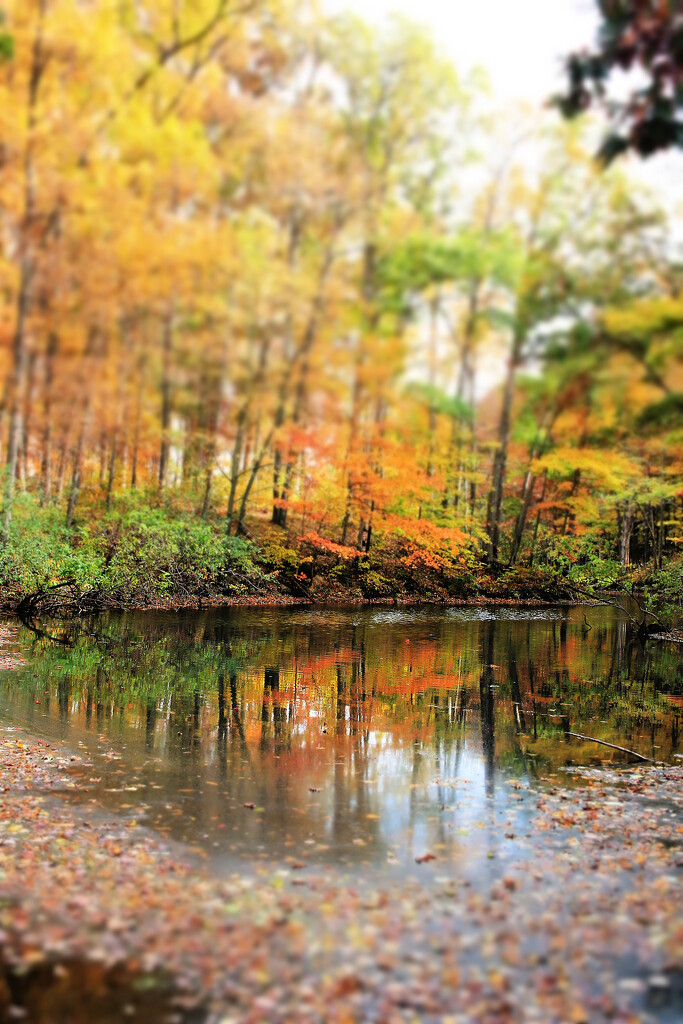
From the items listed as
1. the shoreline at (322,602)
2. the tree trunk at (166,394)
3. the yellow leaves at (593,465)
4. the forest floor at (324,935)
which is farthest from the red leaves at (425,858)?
the yellow leaves at (593,465)

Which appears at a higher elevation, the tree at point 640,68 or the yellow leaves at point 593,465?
the tree at point 640,68

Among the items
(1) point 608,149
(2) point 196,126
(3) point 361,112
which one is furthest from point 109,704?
(3) point 361,112

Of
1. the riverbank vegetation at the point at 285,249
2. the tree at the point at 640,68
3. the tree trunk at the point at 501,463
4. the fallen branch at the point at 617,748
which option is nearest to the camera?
the tree at the point at 640,68

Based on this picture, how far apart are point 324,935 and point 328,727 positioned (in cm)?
426

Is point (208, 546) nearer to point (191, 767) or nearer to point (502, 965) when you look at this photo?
point (191, 767)

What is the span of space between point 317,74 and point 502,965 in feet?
34.7

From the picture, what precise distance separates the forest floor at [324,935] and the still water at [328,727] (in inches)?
14.0

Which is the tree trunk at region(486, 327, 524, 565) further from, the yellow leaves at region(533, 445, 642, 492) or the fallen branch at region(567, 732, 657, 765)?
the fallen branch at region(567, 732, 657, 765)

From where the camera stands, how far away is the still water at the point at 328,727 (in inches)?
198

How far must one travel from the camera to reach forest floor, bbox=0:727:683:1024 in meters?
2.96

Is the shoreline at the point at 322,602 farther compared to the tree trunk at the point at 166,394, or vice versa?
the shoreline at the point at 322,602

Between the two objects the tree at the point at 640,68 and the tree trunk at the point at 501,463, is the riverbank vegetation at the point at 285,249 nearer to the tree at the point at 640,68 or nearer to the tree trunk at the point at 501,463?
the tree trunk at the point at 501,463

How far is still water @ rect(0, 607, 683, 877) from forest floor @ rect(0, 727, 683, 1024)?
1.16ft

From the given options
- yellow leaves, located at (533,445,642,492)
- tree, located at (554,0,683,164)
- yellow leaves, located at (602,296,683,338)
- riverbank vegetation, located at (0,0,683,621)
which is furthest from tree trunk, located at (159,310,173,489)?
yellow leaves, located at (533,445,642,492)
